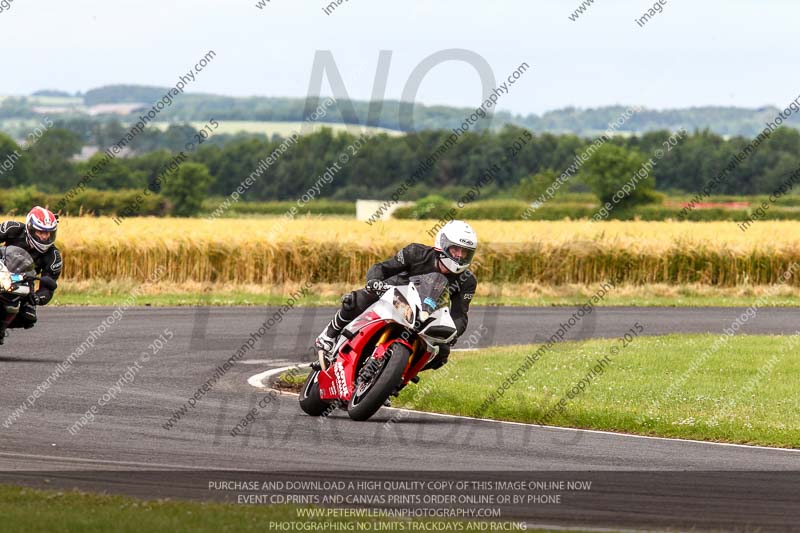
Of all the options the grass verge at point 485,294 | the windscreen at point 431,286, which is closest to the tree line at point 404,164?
the grass verge at point 485,294

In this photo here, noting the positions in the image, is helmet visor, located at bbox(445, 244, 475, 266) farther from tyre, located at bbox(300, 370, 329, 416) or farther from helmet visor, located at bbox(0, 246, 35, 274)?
helmet visor, located at bbox(0, 246, 35, 274)

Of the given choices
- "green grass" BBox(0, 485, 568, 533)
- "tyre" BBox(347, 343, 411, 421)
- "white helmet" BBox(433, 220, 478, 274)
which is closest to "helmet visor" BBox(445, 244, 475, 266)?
"white helmet" BBox(433, 220, 478, 274)

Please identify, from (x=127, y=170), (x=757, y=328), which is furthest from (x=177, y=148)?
(x=757, y=328)

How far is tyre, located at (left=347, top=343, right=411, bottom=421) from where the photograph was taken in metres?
12.3

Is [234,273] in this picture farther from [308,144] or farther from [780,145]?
[780,145]

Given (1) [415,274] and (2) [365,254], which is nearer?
(1) [415,274]

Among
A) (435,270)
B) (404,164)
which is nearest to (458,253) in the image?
(435,270)

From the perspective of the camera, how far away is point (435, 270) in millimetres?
12820

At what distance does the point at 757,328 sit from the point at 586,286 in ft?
32.5

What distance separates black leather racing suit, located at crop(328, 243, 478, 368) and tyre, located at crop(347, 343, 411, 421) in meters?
0.63

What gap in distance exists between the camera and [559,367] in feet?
60.0

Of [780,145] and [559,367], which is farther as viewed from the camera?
[780,145]

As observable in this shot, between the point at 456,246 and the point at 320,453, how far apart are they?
2691 millimetres

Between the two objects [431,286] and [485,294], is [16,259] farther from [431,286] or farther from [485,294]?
[485,294]
